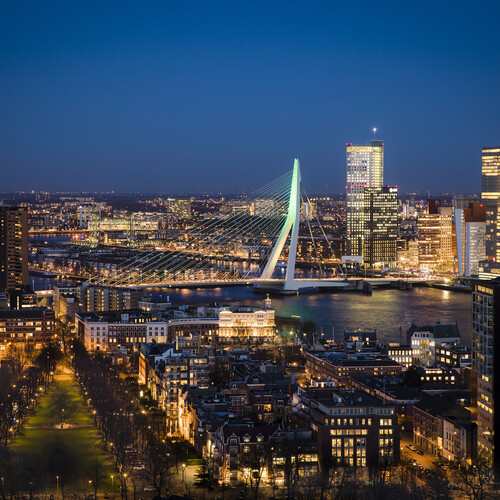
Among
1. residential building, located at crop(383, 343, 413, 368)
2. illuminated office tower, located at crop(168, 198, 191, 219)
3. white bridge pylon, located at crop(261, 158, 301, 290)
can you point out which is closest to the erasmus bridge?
white bridge pylon, located at crop(261, 158, 301, 290)

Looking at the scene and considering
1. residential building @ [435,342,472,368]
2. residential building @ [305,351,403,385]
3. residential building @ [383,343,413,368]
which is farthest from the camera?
residential building @ [383,343,413,368]

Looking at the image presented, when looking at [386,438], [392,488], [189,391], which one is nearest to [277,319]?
[189,391]

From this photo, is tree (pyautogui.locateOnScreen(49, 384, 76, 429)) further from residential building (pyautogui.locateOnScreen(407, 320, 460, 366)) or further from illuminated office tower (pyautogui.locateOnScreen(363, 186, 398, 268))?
illuminated office tower (pyautogui.locateOnScreen(363, 186, 398, 268))

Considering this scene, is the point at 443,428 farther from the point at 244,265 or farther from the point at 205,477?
the point at 244,265

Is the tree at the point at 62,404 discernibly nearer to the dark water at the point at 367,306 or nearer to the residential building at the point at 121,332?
the residential building at the point at 121,332

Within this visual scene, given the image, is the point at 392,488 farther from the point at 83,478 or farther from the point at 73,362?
the point at 73,362

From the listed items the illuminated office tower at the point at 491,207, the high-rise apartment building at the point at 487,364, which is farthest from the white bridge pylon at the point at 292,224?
the high-rise apartment building at the point at 487,364

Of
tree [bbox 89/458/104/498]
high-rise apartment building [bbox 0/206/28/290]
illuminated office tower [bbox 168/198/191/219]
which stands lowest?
tree [bbox 89/458/104/498]
